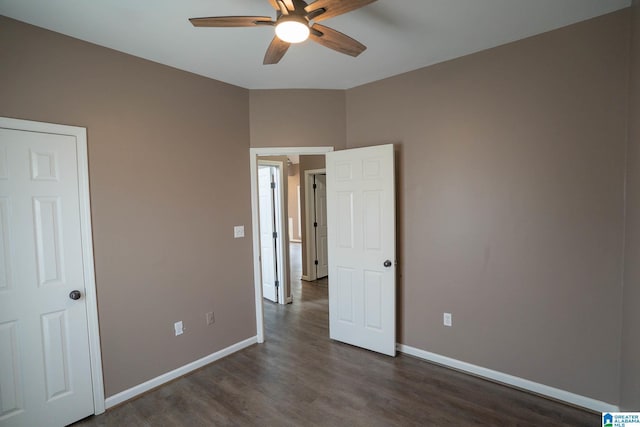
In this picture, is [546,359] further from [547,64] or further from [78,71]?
[78,71]

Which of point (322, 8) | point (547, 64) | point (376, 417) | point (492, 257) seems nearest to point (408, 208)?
point (492, 257)

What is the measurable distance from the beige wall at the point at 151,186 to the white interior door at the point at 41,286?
15cm

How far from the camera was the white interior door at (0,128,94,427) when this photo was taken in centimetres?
199

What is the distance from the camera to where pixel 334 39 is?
1873 mm

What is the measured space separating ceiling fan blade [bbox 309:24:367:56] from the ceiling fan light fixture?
0.29ft

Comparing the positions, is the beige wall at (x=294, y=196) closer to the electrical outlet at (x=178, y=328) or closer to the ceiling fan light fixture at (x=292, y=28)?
the electrical outlet at (x=178, y=328)

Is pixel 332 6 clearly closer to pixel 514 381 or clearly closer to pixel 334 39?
pixel 334 39

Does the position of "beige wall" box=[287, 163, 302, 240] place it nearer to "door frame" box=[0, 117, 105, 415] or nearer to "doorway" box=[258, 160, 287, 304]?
"doorway" box=[258, 160, 287, 304]

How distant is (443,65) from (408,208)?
4.31ft

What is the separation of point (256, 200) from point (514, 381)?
9.34ft

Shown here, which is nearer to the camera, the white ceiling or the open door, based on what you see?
the white ceiling

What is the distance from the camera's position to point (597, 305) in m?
2.21

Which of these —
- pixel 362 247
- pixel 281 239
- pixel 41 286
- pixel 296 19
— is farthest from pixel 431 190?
pixel 41 286

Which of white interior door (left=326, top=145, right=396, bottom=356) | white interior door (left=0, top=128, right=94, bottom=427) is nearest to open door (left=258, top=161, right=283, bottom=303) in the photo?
white interior door (left=326, top=145, right=396, bottom=356)
